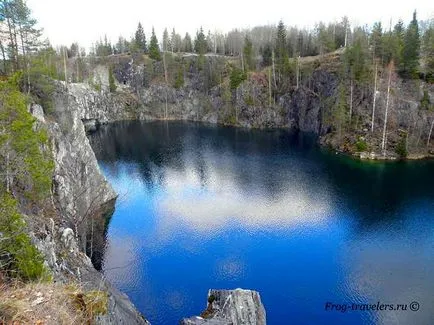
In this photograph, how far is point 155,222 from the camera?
134 feet

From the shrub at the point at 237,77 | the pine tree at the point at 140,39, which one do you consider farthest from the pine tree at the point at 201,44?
the pine tree at the point at 140,39

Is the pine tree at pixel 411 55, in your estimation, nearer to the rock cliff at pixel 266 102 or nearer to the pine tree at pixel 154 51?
the rock cliff at pixel 266 102

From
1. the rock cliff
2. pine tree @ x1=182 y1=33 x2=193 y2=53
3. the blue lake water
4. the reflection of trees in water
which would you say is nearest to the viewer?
the blue lake water

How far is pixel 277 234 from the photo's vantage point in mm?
37688

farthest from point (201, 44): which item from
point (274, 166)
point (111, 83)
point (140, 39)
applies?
point (274, 166)

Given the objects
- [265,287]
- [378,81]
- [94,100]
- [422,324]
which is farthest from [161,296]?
[94,100]

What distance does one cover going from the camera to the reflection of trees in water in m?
47.5

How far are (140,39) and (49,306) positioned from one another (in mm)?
123939

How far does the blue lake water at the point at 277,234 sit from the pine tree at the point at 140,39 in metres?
67.5

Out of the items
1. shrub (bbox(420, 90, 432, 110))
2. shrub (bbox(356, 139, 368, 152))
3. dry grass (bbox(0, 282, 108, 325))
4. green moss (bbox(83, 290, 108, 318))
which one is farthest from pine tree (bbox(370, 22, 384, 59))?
dry grass (bbox(0, 282, 108, 325))

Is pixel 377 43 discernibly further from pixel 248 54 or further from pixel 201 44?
pixel 201 44

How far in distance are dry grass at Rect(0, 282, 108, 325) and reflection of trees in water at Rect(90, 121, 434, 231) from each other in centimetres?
3589

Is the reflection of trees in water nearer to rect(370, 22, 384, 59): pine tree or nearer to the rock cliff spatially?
the rock cliff

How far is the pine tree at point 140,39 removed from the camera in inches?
4751
